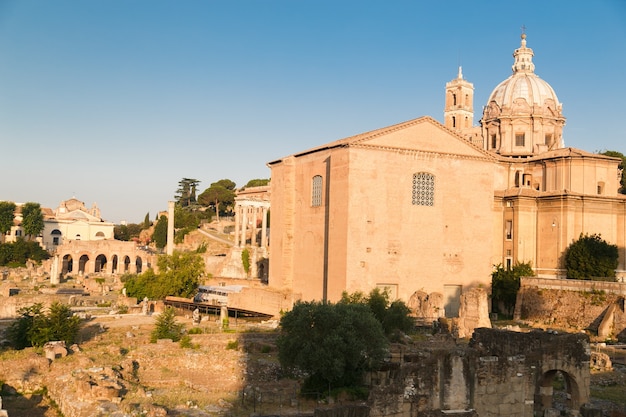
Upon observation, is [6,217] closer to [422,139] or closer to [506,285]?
[422,139]

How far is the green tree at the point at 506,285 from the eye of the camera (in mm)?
39469

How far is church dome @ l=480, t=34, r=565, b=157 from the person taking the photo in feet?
161

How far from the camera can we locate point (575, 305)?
34.1m

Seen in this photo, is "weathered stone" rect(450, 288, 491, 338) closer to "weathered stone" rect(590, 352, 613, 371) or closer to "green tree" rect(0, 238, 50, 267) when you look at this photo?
"weathered stone" rect(590, 352, 613, 371)

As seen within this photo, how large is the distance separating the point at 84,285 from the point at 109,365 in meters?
36.6

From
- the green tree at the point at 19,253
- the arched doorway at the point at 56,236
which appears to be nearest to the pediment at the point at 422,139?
the green tree at the point at 19,253

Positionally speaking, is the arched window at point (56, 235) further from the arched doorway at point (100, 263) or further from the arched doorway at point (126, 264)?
the arched doorway at point (126, 264)

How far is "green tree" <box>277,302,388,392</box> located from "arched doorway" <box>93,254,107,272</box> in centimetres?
5663

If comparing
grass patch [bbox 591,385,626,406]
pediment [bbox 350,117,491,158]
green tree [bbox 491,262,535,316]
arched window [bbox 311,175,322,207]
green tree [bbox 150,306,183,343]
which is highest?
pediment [bbox 350,117,491,158]

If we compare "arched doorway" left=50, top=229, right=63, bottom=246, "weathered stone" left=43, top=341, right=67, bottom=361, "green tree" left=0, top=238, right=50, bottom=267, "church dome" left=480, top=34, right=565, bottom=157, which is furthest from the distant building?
"weathered stone" left=43, top=341, right=67, bottom=361

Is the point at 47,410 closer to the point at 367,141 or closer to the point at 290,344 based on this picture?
the point at 290,344

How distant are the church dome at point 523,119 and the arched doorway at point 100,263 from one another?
42686mm

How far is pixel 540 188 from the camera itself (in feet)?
151

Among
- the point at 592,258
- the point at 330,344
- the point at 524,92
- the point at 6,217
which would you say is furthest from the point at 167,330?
the point at 6,217
